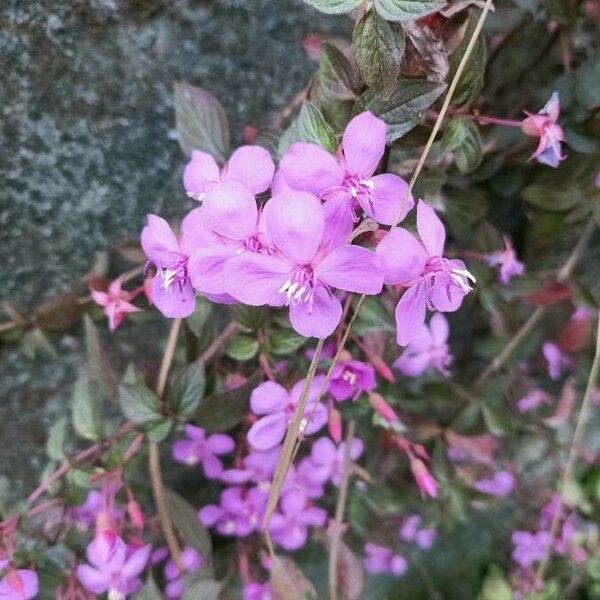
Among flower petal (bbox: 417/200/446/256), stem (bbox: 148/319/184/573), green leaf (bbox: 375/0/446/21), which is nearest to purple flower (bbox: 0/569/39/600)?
stem (bbox: 148/319/184/573)

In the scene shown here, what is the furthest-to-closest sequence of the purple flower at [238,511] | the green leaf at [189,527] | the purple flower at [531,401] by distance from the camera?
the purple flower at [531,401], the purple flower at [238,511], the green leaf at [189,527]

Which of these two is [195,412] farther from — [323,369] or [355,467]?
[355,467]

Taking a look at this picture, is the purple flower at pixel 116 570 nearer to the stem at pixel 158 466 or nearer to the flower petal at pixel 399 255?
the stem at pixel 158 466

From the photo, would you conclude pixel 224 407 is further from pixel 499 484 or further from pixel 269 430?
pixel 499 484

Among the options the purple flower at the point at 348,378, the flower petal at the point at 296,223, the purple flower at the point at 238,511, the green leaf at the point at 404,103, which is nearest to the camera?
the flower petal at the point at 296,223

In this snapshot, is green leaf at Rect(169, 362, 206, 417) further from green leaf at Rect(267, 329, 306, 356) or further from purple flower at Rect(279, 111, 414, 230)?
purple flower at Rect(279, 111, 414, 230)

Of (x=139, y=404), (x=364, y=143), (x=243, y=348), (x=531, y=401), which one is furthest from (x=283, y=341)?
(x=531, y=401)

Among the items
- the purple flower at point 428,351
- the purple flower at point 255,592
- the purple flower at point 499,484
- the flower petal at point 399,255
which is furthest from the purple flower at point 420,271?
the purple flower at point 499,484
